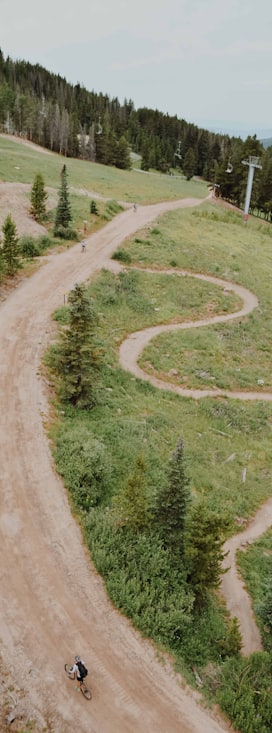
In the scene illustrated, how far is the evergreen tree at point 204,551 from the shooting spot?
14.4 metres

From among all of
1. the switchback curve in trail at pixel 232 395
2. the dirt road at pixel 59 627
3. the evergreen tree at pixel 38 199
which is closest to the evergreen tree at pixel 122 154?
the evergreen tree at pixel 38 199

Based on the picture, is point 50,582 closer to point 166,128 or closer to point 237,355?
point 237,355

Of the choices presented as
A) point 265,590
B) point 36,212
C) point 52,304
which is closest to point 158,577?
point 265,590

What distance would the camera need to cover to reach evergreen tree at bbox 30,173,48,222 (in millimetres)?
43375

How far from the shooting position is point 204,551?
14.6 meters

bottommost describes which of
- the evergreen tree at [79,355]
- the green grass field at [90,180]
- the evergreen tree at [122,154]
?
the evergreen tree at [79,355]

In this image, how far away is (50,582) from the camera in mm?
13266

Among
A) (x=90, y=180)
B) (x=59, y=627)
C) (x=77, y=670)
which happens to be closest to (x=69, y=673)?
(x=77, y=670)

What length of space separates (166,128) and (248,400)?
13945 cm

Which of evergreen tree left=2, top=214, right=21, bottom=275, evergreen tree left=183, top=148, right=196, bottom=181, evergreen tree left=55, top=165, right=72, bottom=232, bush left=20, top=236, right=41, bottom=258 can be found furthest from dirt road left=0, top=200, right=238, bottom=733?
evergreen tree left=183, top=148, right=196, bottom=181

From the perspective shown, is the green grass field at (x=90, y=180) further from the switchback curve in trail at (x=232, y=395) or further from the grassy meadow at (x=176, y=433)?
the switchback curve in trail at (x=232, y=395)

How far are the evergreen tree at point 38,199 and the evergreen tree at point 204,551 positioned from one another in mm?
36744

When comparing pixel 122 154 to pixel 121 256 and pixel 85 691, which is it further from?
pixel 85 691

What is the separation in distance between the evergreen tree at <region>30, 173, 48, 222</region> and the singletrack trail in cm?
3035
